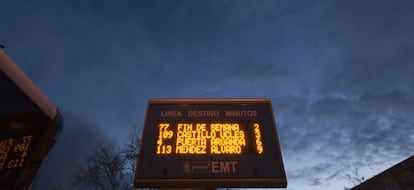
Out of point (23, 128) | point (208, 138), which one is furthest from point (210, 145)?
point (23, 128)

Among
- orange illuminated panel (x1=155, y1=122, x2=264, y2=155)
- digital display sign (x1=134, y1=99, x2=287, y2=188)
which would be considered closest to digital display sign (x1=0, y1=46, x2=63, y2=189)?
digital display sign (x1=134, y1=99, x2=287, y2=188)

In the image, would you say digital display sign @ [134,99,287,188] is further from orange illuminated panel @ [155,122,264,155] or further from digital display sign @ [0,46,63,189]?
digital display sign @ [0,46,63,189]

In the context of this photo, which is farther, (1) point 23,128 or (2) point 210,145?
(2) point 210,145

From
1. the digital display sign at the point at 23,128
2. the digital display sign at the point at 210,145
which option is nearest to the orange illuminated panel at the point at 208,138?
the digital display sign at the point at 210,145

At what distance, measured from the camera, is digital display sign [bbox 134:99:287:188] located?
185 inches

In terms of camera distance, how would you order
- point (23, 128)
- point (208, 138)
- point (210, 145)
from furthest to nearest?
point (208, 138)
point (210, 145)
point (23, 128)

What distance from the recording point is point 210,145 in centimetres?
513

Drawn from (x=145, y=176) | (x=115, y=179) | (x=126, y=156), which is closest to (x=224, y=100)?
(x=145, y=176)

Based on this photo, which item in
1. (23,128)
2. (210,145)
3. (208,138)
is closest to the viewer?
(23,128)

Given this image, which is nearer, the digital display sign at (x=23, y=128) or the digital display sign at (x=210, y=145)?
the digital display sign at (x=23, y=128)

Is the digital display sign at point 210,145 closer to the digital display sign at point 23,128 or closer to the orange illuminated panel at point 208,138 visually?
the orange illuminated panel at point 208,138

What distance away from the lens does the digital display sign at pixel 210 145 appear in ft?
15.4

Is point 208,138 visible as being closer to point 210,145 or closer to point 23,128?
point 210,145

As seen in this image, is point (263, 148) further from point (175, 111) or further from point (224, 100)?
point (175, 111)
